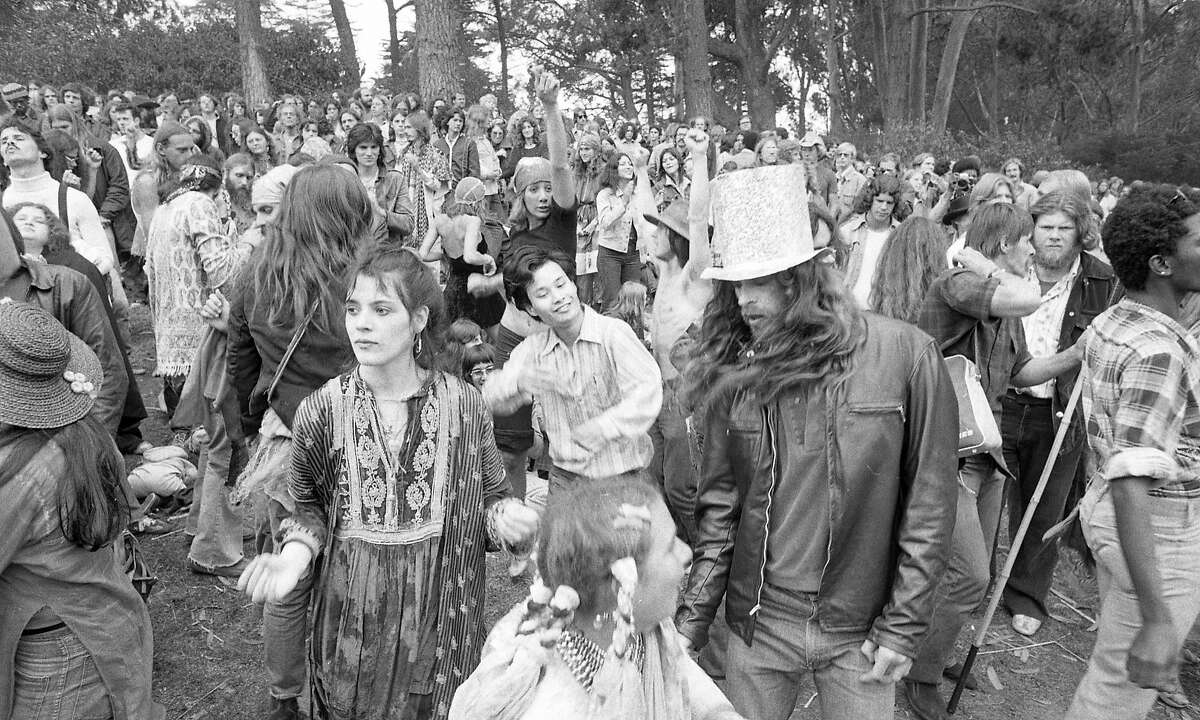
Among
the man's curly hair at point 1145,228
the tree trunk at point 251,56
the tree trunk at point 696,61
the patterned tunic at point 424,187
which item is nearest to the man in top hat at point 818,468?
the man's curly hair at point 1145,228

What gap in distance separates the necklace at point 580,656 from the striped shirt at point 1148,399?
5.58ft

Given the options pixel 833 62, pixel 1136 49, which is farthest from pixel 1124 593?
pixel 833 62

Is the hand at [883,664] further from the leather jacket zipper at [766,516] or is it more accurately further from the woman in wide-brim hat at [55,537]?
the woman in wide-brim hat at [55,537]

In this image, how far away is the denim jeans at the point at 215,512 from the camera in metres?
4.51

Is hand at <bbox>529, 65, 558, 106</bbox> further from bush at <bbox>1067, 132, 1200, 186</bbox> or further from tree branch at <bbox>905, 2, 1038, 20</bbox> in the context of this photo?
bush at <bbox>1067, 132, 1200, 186</bbox>

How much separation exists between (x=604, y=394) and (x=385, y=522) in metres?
1.24

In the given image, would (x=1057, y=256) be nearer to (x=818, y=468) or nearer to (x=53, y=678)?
(x=818, y=468)

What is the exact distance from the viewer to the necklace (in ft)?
5.66

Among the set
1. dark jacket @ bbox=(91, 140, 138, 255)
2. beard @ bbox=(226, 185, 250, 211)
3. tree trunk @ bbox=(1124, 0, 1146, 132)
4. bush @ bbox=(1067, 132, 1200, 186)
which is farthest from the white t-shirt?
tree trunk @ bbox=(1124, 0, 1146, 132)

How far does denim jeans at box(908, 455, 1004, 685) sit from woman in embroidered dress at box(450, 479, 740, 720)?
5.17 feet

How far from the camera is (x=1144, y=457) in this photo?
2.44m

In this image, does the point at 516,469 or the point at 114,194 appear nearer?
the point at 516,469

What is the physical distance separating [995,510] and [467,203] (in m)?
4.19

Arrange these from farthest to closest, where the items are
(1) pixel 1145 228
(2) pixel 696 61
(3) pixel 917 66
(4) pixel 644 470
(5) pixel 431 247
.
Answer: (3) pixel 917 66 < (2) pixel 696 61 < (5) pixel 431 247 < (4) pixel 644 470 < (1) pixel 1145 228
